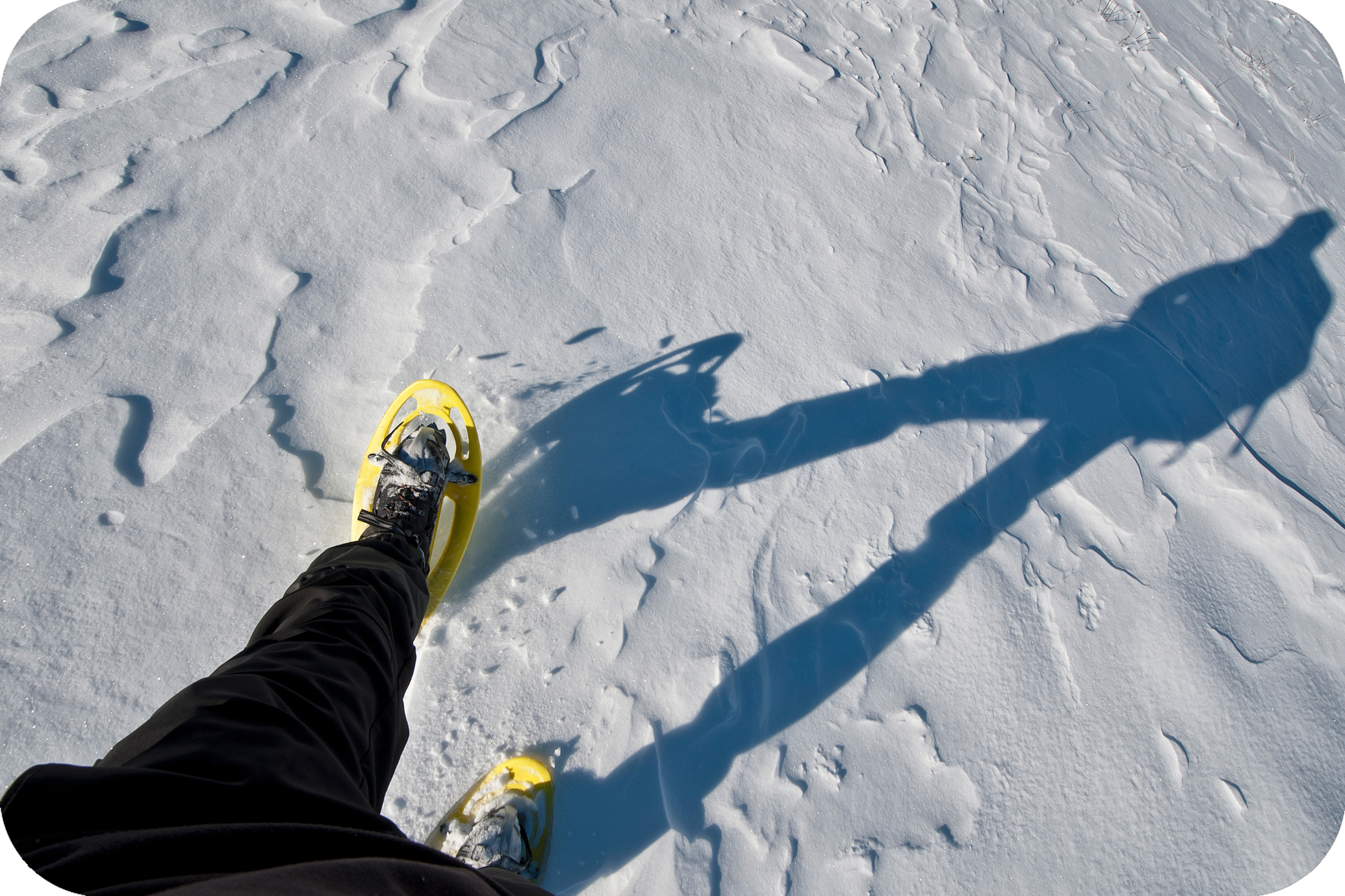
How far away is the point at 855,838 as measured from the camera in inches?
57.7

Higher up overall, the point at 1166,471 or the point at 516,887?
the point at 1166,471

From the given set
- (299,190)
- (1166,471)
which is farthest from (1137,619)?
(299,190)

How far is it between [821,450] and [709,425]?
34 centimetres

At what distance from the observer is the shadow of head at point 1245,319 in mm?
2211

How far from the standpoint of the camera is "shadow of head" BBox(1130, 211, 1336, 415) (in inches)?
87.0

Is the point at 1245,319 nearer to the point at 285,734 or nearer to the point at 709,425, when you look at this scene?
the point at 709,425

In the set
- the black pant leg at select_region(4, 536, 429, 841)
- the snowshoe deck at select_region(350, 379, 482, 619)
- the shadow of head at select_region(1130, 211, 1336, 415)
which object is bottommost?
the snowshoe deck at select_region(350, 379, 482, 619)

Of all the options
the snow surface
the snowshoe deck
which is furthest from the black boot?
the snow surface

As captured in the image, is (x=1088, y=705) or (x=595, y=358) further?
(x=595, y=358)

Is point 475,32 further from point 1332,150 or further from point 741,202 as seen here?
point 1332,150

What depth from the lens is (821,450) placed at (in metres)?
1.89

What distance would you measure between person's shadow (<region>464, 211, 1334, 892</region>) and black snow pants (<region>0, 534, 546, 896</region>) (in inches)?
17.6

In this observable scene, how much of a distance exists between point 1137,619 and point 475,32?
9.67ft

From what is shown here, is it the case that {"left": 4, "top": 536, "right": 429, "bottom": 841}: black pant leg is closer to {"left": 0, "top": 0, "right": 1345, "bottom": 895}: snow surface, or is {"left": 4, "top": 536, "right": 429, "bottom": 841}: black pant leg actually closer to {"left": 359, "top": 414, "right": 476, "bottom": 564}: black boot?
{"left": 359, "top": 414, "right": 476, "bottom": 564}: black boot
